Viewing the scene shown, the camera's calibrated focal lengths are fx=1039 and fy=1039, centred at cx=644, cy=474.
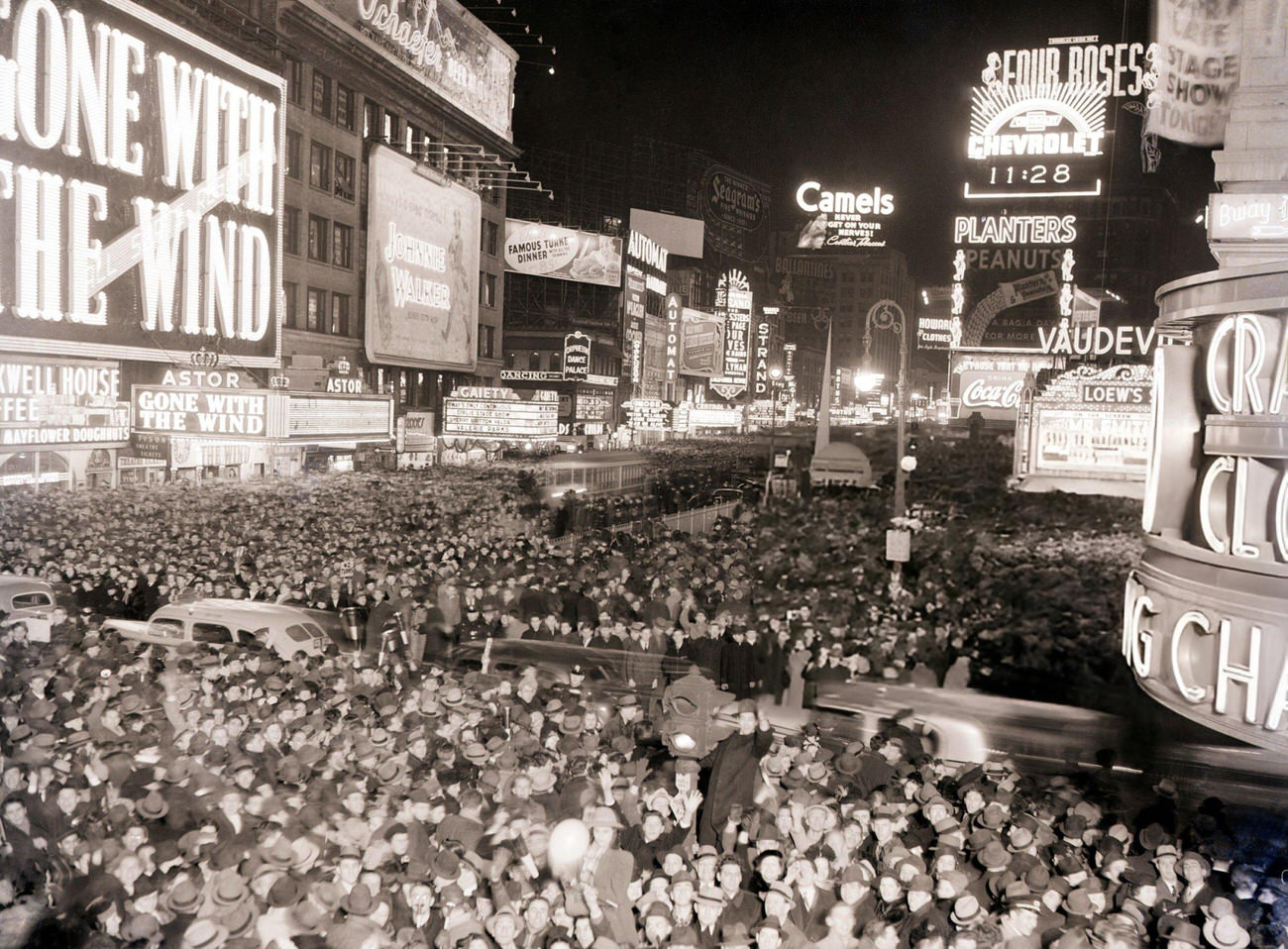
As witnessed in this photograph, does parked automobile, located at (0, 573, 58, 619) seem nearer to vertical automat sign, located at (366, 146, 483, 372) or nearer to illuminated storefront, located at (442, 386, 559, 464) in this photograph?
illuminated storefront, located at (442, 386, 559, 464)

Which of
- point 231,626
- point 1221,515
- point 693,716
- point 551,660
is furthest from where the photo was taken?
point 231,626

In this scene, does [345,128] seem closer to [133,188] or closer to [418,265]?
[418,265]

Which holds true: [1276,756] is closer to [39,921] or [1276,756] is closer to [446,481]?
[39,921]

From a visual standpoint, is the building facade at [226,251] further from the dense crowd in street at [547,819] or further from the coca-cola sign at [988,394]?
the coca-cola sign at [988,394]

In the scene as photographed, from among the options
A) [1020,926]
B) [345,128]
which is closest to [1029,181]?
[345,128]

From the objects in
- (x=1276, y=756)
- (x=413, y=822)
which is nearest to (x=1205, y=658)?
(x=1276, y=756)

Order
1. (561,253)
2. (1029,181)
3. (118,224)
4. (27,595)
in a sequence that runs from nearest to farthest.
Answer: (27,595), (118,224), (1029,181), (561,253)

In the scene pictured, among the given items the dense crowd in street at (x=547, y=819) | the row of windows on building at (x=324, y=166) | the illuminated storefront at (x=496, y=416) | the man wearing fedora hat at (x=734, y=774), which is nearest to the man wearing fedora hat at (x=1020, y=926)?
the dense crowd in street at (x=547, y=819)
